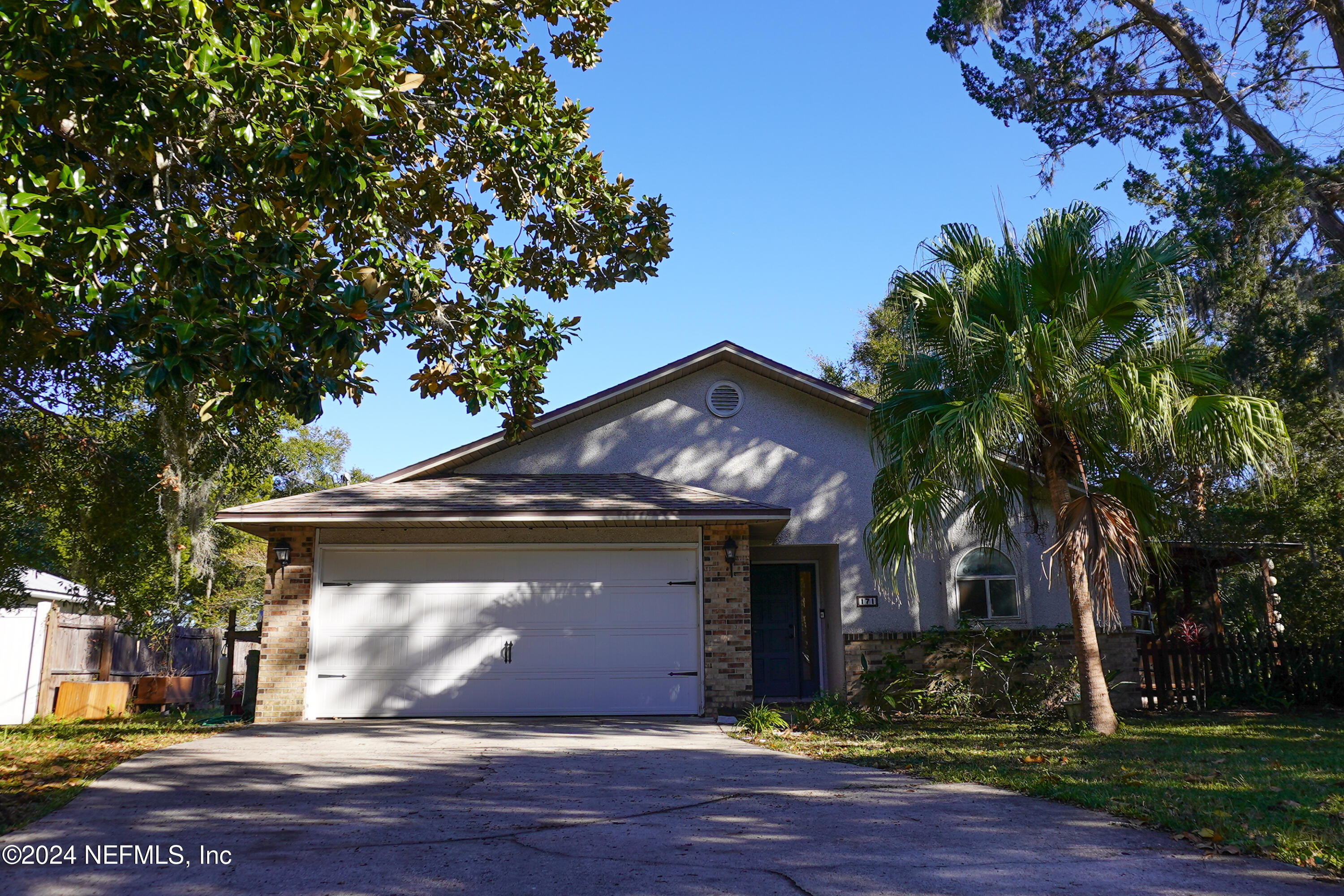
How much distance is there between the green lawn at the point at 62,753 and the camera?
641 cm

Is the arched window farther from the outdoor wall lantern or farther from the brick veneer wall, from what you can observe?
the outdoor wall lantern

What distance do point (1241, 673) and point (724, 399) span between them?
29.9 feet

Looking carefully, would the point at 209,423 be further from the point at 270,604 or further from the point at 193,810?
the point at 193,810

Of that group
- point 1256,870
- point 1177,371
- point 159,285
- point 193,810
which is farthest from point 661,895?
point 1177,371

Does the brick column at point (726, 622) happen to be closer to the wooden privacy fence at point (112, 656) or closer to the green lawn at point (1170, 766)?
the green lawn at point (1170, 766)

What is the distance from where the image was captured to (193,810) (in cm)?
620

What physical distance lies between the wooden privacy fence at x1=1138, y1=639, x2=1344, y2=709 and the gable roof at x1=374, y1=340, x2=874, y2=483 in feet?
20.4

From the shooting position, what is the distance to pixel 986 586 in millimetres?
14047

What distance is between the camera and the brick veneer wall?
13523 millimetres

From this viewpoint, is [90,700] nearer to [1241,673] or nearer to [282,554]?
[282,554]

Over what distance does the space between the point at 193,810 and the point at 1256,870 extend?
246 inches

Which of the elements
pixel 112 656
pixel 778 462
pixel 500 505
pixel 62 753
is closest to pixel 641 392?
pixel 778 462

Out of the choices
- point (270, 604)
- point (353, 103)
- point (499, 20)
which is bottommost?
point (270, 604)

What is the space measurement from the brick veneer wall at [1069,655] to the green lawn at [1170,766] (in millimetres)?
803
